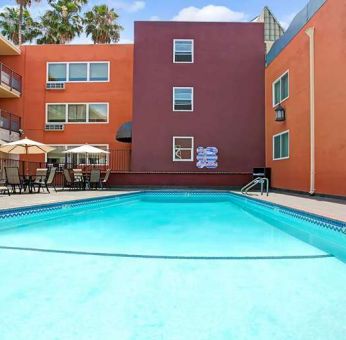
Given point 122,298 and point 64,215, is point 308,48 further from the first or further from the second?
point 122,298

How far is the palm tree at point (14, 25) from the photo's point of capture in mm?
28234

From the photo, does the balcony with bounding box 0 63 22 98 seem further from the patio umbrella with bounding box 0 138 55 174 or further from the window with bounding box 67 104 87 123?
the patio umbrella with bounding box 0 138 55 174

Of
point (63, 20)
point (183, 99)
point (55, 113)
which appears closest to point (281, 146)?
point (183, 99)

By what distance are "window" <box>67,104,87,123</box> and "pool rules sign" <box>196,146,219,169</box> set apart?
23.1ft

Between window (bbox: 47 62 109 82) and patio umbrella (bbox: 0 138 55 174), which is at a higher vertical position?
window (bbox: 47 62 109 82)

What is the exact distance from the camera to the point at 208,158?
16.9m

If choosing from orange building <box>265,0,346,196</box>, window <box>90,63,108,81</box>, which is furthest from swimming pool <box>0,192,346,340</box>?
window <box>90,63,108,81</box>

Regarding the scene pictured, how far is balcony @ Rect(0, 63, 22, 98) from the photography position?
17.5 meters

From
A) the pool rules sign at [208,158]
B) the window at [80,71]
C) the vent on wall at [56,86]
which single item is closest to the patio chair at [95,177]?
the pool rules sign at [208,158]

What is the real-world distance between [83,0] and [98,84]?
1217 cm

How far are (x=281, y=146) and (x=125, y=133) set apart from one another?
763 cm

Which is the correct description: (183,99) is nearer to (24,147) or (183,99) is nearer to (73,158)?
(73,158)

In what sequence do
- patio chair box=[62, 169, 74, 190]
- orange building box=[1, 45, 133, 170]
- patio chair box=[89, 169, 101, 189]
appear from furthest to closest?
orange building box=[1, 45, 133, 170] < patio chair box=[89, 169, 101, 189] < patio chair box=[62, 169, 74, 190]

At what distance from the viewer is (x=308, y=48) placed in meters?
11.1
